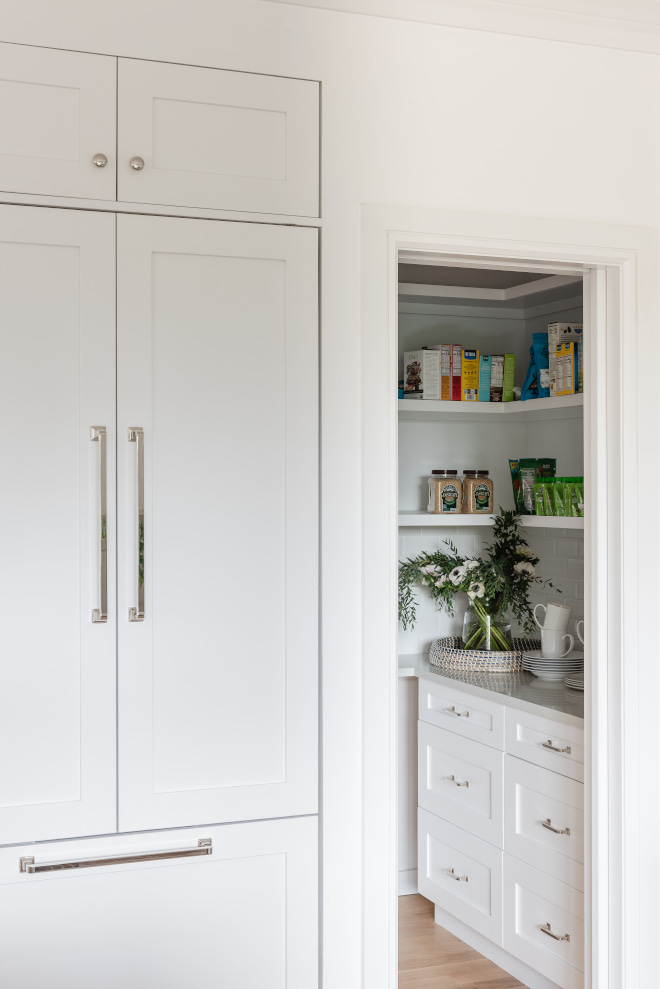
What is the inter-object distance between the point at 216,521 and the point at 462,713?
59.5 inches

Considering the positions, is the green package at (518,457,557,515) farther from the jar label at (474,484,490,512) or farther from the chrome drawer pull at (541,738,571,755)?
the chrome drawer pull at (541,738,571,755)

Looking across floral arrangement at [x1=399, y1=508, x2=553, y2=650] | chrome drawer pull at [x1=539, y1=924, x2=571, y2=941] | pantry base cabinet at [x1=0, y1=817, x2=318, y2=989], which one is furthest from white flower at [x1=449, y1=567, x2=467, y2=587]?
pantry base cabinet at [x1=0, y1=817, x2=318, y2=989]

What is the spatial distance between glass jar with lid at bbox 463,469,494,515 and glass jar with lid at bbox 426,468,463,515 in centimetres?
3

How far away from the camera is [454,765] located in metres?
3.14

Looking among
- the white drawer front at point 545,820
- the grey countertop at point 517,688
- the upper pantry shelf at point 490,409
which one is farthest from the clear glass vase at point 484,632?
the upper pantry shelf at point 490,409

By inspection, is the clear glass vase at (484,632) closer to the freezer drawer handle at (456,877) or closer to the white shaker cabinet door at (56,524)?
the freezer drawer handle at (456,877)

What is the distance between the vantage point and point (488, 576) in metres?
3.39

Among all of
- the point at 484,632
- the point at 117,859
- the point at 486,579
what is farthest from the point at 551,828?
the point at 117,859

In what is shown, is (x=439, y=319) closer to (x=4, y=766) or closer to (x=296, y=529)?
(x=296, y=529)

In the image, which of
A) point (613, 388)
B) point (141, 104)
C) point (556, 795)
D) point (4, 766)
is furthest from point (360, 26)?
point (556, 795)

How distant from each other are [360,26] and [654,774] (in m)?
1.94

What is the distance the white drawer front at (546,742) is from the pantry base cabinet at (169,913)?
95 cm

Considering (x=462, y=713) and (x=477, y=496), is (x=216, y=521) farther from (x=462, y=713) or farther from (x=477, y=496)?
(x=477, y=496)

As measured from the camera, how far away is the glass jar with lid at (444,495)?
3.46 metres
